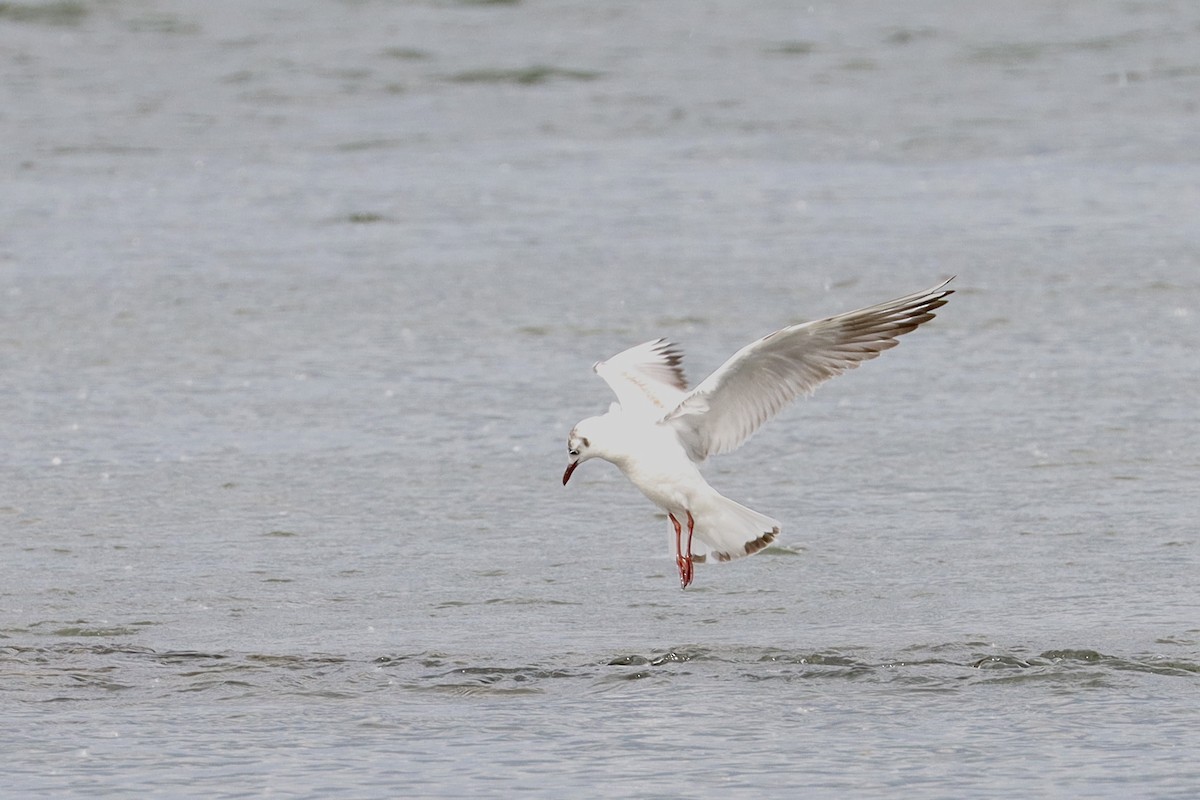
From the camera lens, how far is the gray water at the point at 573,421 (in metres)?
5.58

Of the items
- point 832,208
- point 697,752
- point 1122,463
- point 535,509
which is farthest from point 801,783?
point 832,208

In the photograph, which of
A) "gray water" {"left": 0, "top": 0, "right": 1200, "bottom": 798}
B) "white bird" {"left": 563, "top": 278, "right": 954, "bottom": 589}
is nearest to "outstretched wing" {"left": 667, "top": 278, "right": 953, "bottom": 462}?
"white bird" {"left": 563, "top": 278, "right": 954, "bottom": 589}

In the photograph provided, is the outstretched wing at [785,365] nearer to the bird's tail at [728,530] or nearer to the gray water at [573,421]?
the bird's tail at [728,530]

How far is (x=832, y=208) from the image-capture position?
1259 centimetres

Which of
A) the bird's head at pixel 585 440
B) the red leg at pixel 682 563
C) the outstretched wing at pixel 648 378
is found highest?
the outstretched wing at pixel 648 378

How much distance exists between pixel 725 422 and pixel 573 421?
205 centimetres

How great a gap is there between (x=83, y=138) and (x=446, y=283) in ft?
16.7

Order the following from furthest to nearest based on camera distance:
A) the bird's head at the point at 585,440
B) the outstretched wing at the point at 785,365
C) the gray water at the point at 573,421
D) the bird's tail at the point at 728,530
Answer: the bird's head at the point at 585,440
the bird's tail at the point at 728,530
the outstretched wing at the point at 785,365
the gray water at the point at 573,421

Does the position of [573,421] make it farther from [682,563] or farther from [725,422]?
[682,563]

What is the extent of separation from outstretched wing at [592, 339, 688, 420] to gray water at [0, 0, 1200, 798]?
545 millimetres

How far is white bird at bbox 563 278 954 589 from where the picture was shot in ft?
21.3

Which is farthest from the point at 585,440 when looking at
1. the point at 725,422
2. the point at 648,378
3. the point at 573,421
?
the point at 573,421

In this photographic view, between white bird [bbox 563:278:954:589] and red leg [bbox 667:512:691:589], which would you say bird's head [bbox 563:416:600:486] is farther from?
red leg [bbox 667:512:691:589]

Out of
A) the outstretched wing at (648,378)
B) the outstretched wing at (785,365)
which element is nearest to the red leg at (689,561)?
the outstretched wing at (785,365)
